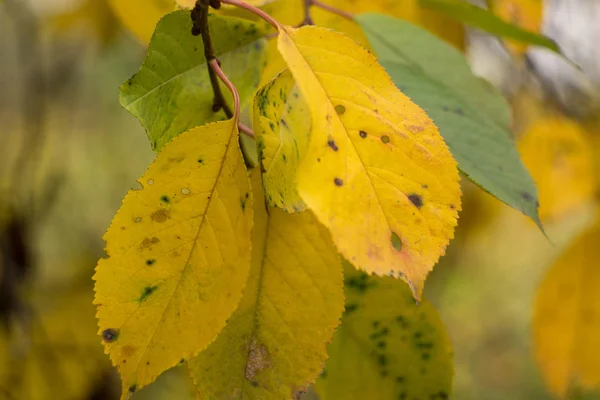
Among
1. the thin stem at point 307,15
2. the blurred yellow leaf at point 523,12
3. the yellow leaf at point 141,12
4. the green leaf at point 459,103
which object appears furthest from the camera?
the blurred yellow leaf at point 523,12

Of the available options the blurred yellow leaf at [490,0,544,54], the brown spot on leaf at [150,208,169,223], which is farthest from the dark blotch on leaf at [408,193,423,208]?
the blurred yellow leaf at [490,0,544,54]

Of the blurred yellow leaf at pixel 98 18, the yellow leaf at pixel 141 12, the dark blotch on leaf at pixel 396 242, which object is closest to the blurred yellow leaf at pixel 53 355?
the blurred yellow leaf at pixel 98 18

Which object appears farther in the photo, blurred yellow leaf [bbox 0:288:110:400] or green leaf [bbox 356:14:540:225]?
blurred yellow leaf [bbox 0:288:110:400]

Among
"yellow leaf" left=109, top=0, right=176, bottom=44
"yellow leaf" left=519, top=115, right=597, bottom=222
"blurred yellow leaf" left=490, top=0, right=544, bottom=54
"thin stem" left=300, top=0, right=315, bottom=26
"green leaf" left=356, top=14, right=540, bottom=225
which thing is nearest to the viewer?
"green leaf" left=356, top=14, right=540, bottom=225

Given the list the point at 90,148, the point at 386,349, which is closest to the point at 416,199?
the point at 386,349

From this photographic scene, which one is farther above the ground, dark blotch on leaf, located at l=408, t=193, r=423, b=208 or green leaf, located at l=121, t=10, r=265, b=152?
green leaf, located at l=121, t=10, r=265, b=152

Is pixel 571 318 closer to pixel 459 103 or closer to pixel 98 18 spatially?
pixel 459 103

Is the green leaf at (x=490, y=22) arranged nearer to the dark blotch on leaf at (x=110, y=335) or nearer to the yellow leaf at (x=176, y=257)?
the yellow leaf at (x=176, y=257)

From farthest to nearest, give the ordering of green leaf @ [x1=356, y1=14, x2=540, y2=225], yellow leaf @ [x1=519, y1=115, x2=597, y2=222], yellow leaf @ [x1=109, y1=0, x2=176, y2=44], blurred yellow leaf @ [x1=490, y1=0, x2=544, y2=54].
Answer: yellow leaf @ [x1=519, y1=115, x2=597, y2=222]
blurred yellow leaf @ [x1=490, y1=0, x2=544, y2=54]
yellow leaf @ [x1=109, y1=0, x2=176, y2=44]
green leaf @ [x1=356, y1=14, x2=540, y2=225]

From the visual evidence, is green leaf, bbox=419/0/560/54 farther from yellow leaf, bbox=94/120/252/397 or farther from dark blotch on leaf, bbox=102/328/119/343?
dark blotch on leaf, bbox=102/328/119/343
